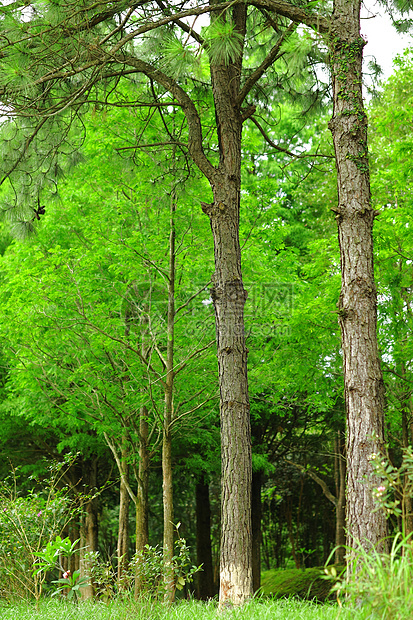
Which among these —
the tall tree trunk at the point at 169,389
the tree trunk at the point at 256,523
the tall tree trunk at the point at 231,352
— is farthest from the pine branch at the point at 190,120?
the tree trunk at the point at 256,523

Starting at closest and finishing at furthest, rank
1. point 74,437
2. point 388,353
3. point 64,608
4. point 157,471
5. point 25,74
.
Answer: point 64,608 < point 25,74 < point 388,353 < point 74,437 < point 157,471

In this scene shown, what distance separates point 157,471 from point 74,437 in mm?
5795

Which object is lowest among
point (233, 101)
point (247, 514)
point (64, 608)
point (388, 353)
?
point (64, 608)

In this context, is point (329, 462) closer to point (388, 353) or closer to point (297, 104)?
point (388, 353)

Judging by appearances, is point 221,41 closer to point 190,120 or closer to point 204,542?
point 190,120

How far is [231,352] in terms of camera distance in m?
6.05

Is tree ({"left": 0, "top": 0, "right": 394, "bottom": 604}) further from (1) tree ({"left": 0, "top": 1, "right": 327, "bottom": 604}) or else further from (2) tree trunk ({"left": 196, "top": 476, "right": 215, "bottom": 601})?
(2) tree trunk ({"left": 196, "top": 476, "right": 215, "bottom": 601})

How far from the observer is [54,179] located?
838 cm

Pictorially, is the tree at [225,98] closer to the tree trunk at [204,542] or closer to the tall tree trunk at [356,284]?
the tall tree trunk at [356,284]

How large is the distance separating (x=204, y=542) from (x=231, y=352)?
426 inches

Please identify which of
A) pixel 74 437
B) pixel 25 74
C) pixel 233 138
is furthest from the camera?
pixel 74 437

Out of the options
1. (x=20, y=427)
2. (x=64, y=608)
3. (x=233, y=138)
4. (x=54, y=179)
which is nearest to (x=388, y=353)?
(x=233, y=138)

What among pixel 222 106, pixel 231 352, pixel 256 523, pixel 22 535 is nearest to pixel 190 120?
pixel 222 106

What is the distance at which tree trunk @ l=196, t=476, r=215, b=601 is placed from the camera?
49.4 ft
